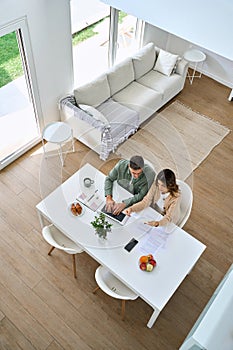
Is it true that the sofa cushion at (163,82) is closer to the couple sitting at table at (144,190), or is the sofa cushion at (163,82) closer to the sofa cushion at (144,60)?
the sofa cushion at (144,60)

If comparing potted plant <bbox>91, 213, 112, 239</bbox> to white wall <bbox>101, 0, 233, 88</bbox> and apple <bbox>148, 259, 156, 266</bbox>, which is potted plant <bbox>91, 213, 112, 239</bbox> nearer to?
apple <bbox>148, 259, 156, 266</bbox>

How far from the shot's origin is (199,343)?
1.35m

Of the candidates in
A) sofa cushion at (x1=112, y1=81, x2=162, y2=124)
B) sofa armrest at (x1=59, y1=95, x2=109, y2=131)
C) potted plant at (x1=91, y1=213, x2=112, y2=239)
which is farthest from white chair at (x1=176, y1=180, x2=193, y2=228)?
sofa cushion at (x1=112, y1=81, x2=162, y2=124)

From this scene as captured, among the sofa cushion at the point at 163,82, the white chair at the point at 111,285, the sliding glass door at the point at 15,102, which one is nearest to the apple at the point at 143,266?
the white chair at the point at 111,285

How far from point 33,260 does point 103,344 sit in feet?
3.76

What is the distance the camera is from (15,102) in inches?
184

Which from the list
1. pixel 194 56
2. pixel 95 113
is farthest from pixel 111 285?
pixel 194 56

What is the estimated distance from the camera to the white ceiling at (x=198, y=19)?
2605 mm

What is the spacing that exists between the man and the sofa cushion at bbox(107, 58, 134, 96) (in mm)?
1859

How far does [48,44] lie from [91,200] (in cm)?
201

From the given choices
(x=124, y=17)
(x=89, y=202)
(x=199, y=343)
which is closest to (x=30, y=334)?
(x=89, y=202)

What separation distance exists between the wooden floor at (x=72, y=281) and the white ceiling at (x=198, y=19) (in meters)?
1.57

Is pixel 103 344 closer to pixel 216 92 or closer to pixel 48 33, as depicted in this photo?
pixel 48 33

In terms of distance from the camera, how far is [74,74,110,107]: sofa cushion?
462 cm
